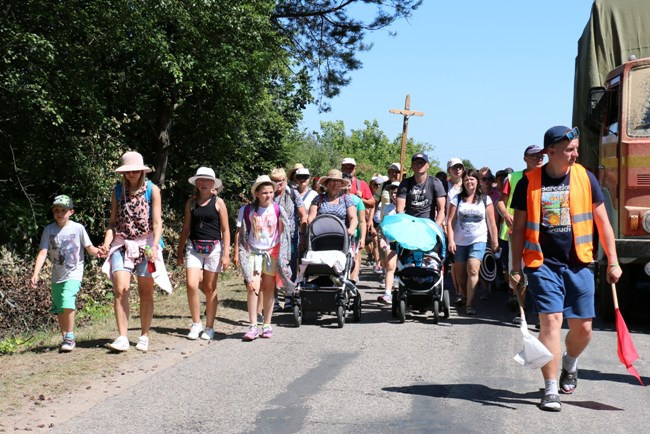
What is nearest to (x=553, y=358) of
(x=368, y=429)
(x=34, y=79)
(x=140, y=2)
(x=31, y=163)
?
(x=368, y=429)

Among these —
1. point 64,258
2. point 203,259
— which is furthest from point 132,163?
point 203,259

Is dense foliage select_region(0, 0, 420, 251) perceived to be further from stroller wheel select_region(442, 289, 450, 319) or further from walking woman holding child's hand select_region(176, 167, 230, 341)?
stroller wheel select_region(442, 289, 450, 319)

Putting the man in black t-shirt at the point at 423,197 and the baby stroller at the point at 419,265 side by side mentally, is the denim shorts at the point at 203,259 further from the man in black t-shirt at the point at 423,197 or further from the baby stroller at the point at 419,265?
the man in black t-shirt at the point at 423,197

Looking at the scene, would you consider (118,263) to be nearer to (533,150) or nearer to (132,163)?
(132,163)

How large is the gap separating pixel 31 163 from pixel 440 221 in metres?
7.34

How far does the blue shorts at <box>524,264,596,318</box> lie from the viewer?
6.88 metres

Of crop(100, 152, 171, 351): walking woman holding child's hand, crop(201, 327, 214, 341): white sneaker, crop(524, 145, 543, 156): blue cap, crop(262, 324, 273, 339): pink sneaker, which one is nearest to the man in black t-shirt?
crop(524, 145, 543, 156): blue cap

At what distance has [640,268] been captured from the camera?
11.8m

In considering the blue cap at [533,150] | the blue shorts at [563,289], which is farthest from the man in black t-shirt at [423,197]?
the blue shorts at [563,289]

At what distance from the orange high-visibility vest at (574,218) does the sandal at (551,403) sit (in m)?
0.95

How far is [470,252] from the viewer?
12633 mm

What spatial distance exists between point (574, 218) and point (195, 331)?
484 centimetres

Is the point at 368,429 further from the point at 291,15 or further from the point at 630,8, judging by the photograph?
the point at 291,15

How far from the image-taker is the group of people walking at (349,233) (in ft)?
22.8
